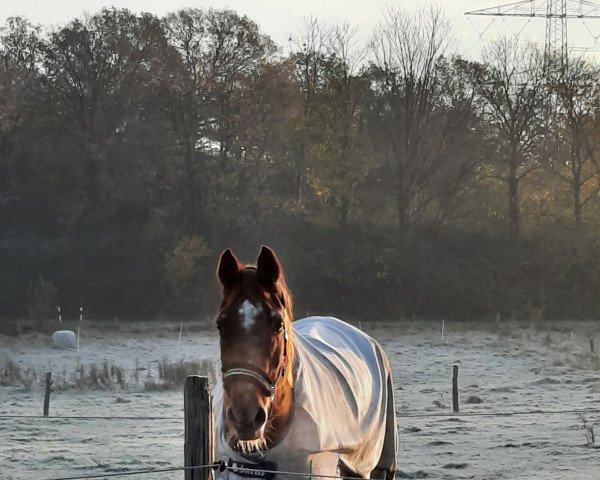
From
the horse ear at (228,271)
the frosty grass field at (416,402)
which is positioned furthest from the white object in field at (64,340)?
the horse ear at (228,271)

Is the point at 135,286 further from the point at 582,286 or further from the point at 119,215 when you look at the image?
the point at 582,286

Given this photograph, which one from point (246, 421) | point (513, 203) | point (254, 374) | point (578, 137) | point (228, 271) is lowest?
point (246, 421)

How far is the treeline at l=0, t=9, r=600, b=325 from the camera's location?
38.3 meters

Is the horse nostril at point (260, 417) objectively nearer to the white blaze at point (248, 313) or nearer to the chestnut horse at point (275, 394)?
the chestnut horse at point (275, 394)

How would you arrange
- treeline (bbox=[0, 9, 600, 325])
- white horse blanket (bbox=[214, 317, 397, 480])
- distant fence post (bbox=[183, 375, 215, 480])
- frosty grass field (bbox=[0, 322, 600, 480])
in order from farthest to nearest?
1. treeline (bbox=[0, 9, 600, 325])
2. frosty grass field (bbox=[0, 322, 600, 480])
3. distant fence post (bbox=[183, 375, 215, 480])
4. white horse blanket (bbox=[214, 317, 397, 480])

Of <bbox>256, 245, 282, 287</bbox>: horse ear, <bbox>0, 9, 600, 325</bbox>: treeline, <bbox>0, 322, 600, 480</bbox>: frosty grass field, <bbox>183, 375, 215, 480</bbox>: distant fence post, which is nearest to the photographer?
<bbox>256, 245, 282, 287</bbox>: horse ear

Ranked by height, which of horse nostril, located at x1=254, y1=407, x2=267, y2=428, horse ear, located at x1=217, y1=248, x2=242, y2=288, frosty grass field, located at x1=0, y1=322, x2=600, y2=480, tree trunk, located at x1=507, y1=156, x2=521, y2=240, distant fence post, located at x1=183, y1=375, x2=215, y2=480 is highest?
tree trunk, located at x1=507, y1=156, x2=521, y2=240

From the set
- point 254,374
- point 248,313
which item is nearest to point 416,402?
point 248,313

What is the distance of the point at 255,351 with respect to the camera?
402cm

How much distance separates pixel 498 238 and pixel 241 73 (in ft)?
42.2

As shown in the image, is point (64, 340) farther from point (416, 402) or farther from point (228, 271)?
point (228, 271)

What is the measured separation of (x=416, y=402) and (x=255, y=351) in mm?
14745

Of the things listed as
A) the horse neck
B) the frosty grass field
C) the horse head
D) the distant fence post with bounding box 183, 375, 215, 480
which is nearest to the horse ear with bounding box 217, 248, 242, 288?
the horse head

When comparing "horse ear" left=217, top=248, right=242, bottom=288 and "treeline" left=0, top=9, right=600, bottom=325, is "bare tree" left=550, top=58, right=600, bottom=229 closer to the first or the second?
"treeline" left=0, top=9, right=600, bottom=325
